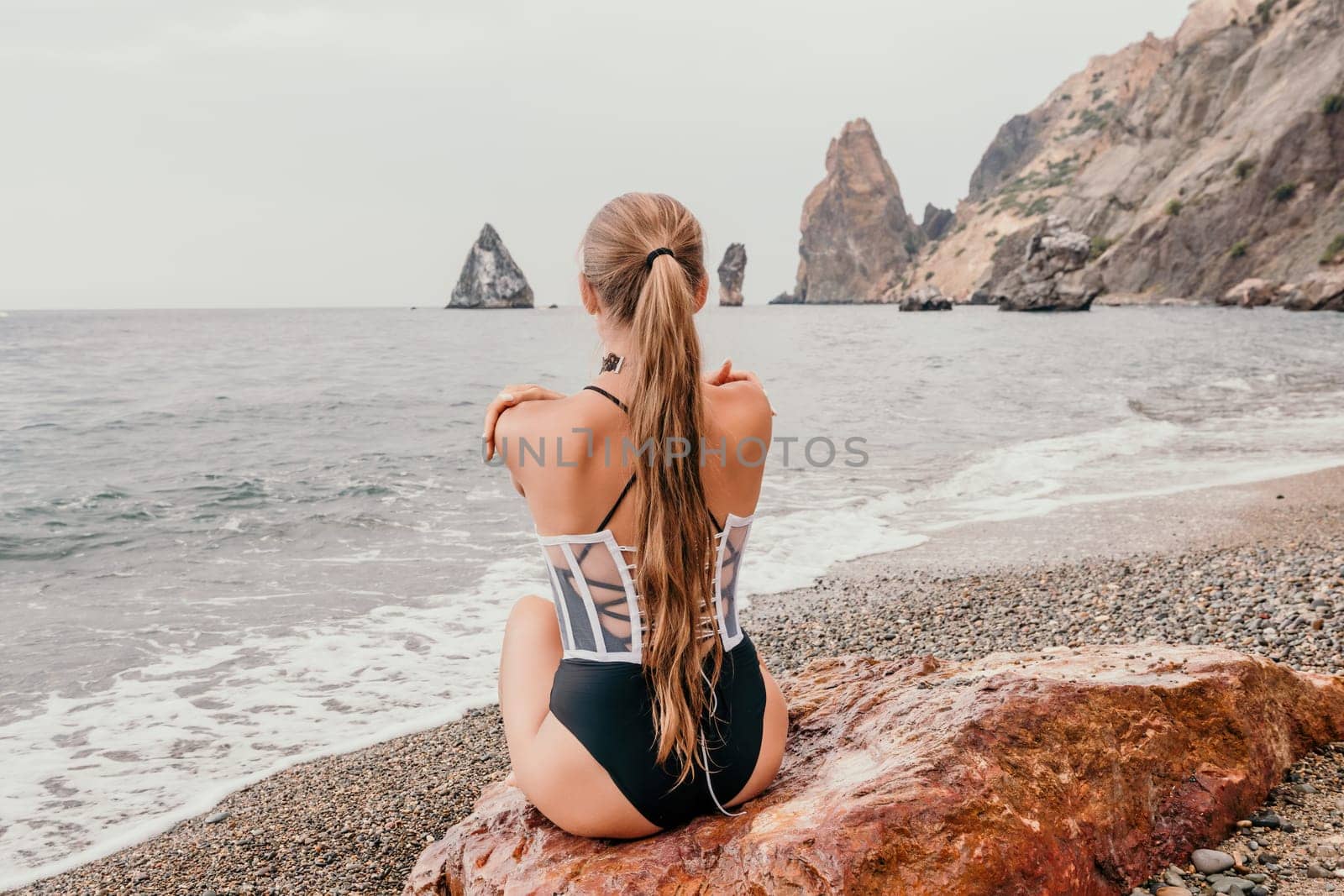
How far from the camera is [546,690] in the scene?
225 cm

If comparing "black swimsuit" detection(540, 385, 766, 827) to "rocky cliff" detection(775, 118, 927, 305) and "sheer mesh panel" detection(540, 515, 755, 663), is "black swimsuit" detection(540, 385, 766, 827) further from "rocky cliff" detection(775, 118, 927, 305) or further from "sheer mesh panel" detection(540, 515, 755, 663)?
"rocky cliff" detection(775, 118, 927, 305)

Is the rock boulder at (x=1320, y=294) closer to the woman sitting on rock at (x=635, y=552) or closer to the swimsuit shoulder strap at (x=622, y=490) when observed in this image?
the woman sitting on rock at (x=635, y=552)

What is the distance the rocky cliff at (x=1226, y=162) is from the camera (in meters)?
51.2

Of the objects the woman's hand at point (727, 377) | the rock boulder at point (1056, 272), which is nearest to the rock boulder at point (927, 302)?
the rock boulder at point (1056, 272)

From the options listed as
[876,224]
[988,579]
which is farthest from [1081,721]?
[876,224]

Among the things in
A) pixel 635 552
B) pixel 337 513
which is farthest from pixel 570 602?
pixel 337 513

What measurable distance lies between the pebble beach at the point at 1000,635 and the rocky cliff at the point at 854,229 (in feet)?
438

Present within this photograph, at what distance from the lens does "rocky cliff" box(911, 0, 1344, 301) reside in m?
51.2

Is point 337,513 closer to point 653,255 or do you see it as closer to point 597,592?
point 597,592

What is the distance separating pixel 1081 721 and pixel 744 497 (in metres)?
1.09

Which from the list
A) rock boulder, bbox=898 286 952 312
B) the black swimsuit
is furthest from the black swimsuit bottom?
rock boulder, bbox=898 286 952 312

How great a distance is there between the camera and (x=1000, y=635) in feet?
16.8

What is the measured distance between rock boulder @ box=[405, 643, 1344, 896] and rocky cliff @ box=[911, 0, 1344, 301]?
190 ft

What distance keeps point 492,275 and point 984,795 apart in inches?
4599
